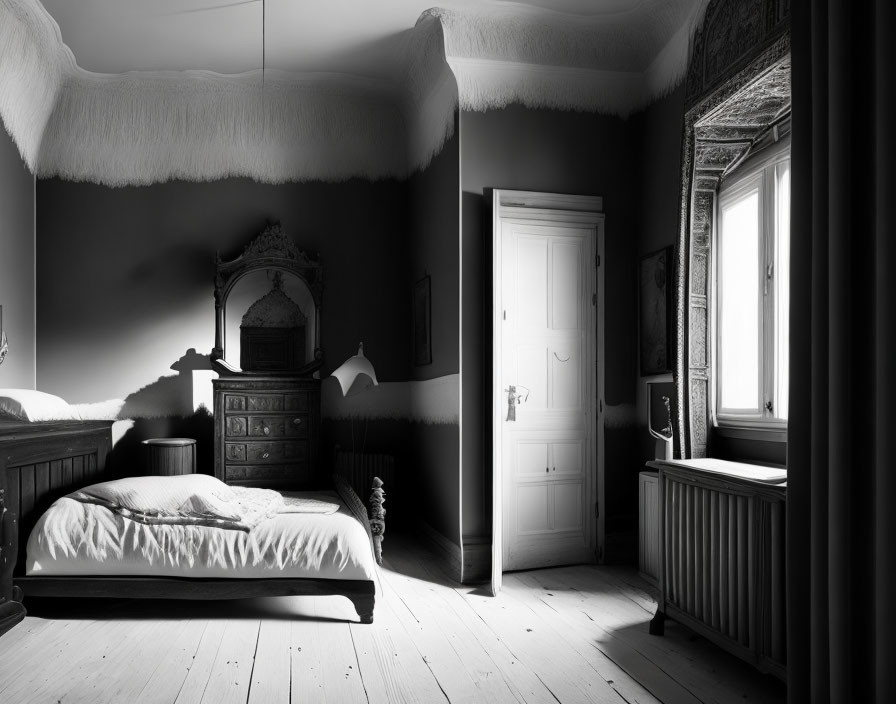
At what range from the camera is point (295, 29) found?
4.56 meters

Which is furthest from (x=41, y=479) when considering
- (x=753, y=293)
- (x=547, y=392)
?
(x=753, y=293)

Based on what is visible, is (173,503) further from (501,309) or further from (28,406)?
→ (501,309)

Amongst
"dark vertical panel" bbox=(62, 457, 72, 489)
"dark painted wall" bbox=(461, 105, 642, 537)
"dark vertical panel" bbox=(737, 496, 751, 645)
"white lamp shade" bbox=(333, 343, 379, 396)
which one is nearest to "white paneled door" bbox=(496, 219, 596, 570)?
"dark painted wall" bbox=(461, 105, 642, 537)

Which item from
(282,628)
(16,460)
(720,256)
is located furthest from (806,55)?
(16,460)

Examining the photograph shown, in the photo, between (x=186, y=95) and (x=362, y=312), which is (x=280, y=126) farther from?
(x=362, y=312)

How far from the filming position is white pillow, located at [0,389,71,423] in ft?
12.3

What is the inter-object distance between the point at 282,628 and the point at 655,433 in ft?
7.44

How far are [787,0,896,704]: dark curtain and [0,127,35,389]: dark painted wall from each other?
448cm

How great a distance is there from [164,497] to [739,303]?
313 centimetres

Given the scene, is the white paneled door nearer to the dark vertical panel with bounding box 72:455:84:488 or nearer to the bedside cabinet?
the bedside cabinet

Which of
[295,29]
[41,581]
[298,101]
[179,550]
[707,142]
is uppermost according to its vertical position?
[295,29]

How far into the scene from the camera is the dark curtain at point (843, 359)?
1.88 metres

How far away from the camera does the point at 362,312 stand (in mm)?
5586

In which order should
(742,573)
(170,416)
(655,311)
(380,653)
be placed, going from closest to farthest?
(742,573), (380,653), (655,311), (170,416)
